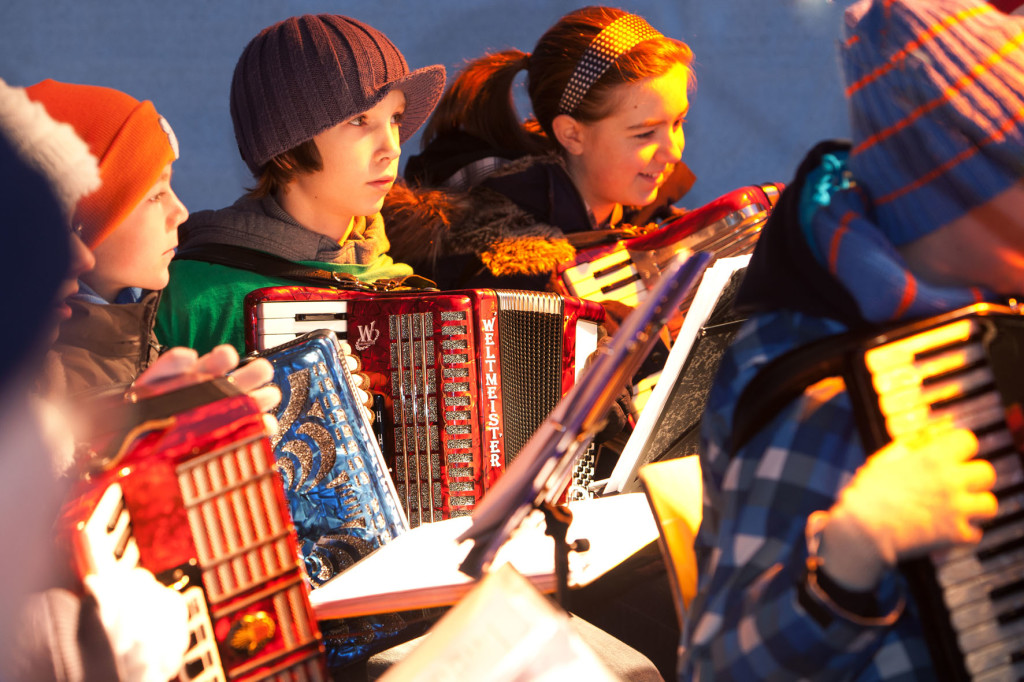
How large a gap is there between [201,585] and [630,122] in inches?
71.6

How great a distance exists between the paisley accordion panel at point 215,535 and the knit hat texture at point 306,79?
1122mm

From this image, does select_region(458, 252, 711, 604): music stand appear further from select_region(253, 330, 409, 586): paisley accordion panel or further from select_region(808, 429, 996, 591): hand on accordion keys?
select_region(253, 330, 409, 586): paisley accordion panel

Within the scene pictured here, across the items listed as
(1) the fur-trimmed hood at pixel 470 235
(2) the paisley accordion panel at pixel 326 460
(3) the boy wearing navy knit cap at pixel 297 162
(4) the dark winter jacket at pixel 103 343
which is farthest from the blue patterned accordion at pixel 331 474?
(1) the fur-trimmed hood at pixel 470 235

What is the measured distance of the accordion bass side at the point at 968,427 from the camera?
2.48 ft

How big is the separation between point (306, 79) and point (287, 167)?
7.8 inches

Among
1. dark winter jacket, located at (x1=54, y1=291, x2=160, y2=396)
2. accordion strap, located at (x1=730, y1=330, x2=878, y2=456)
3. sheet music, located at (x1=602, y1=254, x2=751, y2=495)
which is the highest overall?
dark winter jacket, located at (x1=54, y1=291, x2=160, y2=396)

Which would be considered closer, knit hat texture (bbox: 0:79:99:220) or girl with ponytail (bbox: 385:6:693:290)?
knit hat texture (bbox: 0:79:99:220)

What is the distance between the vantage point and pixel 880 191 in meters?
0.85

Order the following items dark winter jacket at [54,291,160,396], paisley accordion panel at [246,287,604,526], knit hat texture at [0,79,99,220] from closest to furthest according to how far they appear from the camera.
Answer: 1. knit hat texture at [0,79,99,220]
2. dark winter jacket at [54,291,160,396]
3. paisley accordion panel at [246,287,604,526]

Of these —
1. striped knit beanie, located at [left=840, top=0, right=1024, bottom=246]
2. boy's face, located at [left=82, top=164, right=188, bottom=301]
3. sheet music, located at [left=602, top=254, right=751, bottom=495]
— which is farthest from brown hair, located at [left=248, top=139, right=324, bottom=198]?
striped knit beanie, located at [left=840, top=0, right=1024, bottom=246]

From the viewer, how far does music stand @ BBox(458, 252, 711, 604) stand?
0.82 metres

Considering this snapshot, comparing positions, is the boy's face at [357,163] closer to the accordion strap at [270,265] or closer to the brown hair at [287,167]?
the brown hair at [287,167]

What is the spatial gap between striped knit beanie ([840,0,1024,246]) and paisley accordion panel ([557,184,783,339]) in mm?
1387

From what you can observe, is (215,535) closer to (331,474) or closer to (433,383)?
(331,474)
